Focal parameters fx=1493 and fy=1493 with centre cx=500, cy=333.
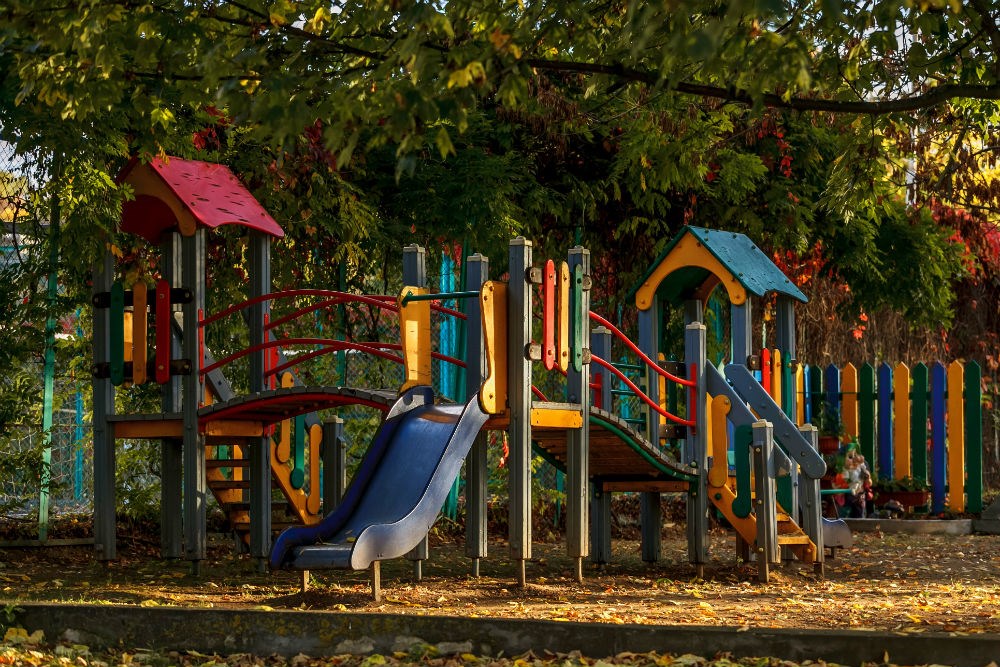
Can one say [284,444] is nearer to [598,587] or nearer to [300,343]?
[300,343]

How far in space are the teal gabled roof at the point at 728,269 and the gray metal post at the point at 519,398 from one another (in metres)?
3.05

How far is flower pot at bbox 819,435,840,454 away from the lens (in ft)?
50.6

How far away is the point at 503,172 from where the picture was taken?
1385 cm

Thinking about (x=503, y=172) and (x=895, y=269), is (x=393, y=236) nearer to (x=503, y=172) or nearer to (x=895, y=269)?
(x=503, y=172)

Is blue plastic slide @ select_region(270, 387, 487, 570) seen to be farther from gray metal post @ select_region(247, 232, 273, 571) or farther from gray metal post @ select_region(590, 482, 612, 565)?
gray metal post @ select_region(590, 482, 612, 565)

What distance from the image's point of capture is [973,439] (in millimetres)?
15172

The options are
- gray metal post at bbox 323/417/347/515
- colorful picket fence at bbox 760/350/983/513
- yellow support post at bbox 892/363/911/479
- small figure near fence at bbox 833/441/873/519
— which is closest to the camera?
gray metal post at bbox 323/417/347/515

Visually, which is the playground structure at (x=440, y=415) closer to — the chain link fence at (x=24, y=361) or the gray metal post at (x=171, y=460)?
the gray metal post at (x=171, y=460)

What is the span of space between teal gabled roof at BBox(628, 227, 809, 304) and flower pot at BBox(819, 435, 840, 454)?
321 cm

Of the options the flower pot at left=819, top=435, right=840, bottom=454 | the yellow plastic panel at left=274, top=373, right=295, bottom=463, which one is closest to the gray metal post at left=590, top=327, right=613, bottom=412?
the yellow plastic panel at left=274, top=373, right=295, bottom=463

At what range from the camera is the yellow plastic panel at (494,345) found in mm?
8938

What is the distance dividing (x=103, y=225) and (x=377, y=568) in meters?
3.65

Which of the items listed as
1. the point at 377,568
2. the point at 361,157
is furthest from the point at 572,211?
the point at 377,568

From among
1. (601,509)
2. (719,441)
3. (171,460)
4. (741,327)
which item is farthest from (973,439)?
(171,460)
